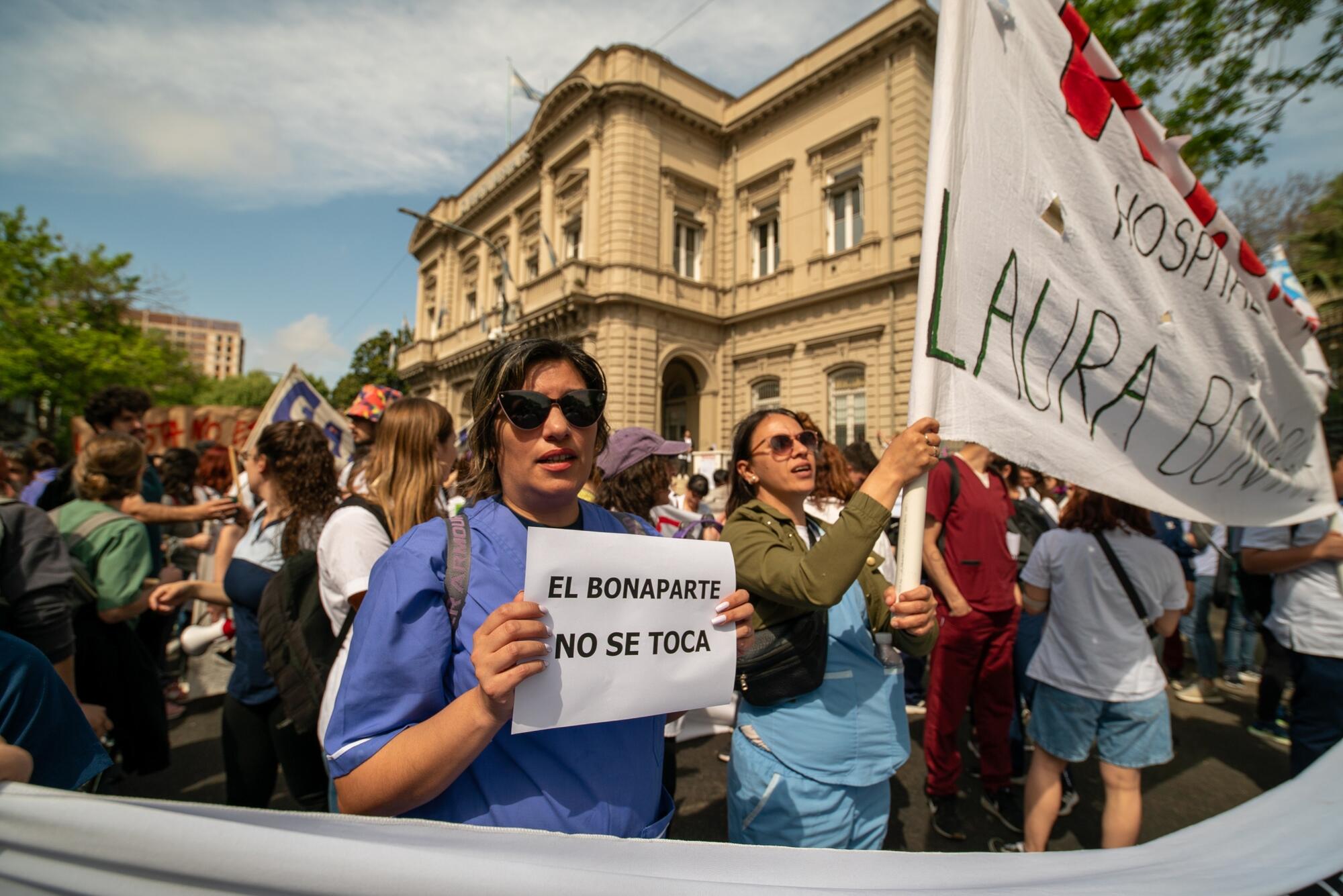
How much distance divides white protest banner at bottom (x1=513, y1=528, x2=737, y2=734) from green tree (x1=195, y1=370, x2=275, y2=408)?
64.9 metres

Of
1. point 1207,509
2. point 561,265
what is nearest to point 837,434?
point 561,265

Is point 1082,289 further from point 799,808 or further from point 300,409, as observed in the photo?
point 300,409

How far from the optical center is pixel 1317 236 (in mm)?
15742

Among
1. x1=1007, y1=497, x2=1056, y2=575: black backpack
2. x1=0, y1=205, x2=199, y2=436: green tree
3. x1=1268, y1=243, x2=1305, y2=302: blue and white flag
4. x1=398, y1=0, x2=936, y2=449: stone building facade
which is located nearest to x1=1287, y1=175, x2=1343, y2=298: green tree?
x1=398, y1=0, x2=936, y2=449: stone building facade

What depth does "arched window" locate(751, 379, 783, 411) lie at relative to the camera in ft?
60.4

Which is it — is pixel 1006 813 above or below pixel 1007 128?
below

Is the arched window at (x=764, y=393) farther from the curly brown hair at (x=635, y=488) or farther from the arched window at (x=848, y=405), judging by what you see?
the curly brown hair at (x=635, y=488)

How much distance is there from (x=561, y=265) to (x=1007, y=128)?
18.0 meters

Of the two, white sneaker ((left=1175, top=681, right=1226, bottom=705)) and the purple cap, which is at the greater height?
the purple cap

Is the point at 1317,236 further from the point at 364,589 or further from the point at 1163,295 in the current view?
the point at 364,589

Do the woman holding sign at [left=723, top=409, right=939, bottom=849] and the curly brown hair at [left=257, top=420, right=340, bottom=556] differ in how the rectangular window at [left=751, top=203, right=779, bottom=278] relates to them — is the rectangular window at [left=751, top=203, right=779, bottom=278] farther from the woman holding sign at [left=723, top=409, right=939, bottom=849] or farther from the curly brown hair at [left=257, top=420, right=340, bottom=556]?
the woman holding sign at [left=723, top=409, right=939, bottom=849]

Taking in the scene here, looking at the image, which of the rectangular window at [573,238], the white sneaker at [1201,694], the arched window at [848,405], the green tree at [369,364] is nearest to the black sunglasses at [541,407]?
the white sneaker at [1201,694]

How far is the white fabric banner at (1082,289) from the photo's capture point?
1.73 metres

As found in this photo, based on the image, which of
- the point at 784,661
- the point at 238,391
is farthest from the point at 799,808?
the point at 238,391
